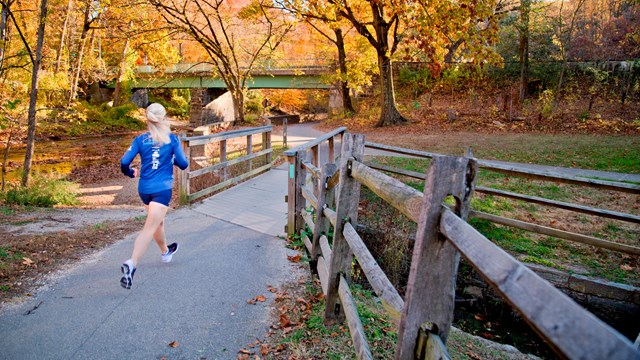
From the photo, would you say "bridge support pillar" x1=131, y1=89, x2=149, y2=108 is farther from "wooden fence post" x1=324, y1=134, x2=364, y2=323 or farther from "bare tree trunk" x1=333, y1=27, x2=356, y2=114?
"wooden fence post" x1=324, y1=134, x2=364, y2=323

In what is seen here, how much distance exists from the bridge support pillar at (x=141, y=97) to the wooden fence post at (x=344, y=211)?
47.5 meters

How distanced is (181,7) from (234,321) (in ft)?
62.5

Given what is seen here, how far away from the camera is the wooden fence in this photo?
3.34 ft

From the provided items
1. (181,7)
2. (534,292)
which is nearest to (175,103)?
(181,7)

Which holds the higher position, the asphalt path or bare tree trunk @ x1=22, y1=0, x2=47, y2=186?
bare tree trunk @ x1=22, y1=0, x2=47, y2=186

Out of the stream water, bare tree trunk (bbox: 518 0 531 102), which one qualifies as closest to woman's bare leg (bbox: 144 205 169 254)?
the stream water

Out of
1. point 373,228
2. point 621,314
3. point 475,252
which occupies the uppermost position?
point 475,252

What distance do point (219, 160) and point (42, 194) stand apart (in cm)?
518

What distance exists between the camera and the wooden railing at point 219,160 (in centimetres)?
858

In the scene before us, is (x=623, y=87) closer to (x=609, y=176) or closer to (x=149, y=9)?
(x=609, y=176)

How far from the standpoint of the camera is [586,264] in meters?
6.68

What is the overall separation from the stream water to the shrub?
5816 mm

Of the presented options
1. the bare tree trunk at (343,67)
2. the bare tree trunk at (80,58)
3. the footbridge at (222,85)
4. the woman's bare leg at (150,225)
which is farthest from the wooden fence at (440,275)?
the footbridge at (222,85)

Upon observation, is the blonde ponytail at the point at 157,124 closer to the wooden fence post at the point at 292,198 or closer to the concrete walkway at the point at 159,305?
the concrete walkway at the point at 159,305
